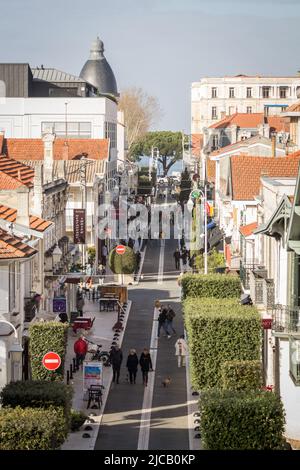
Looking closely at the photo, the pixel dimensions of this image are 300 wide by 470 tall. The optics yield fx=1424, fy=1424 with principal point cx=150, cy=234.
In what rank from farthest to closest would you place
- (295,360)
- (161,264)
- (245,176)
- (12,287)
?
(161,264)
(245,176)
(12,287)
(295,360)

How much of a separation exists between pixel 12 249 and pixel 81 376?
8762mm

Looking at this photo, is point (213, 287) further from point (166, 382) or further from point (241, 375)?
point (241, 375)

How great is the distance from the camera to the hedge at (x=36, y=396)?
28297 mm

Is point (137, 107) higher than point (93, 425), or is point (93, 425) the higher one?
point (137, 107)

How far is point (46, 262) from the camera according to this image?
48781 mm

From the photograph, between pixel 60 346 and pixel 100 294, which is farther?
pixel 100 294

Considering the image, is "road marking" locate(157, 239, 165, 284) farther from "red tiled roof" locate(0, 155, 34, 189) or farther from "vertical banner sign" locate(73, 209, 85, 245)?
"red tiled roof" locate(0, 155, 34, 189)

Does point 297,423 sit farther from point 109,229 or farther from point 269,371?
point 109,229

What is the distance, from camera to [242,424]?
27.3 meters

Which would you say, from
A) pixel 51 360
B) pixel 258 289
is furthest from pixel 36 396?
pixel 258 289

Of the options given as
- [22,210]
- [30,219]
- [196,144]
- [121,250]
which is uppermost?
[196,144]

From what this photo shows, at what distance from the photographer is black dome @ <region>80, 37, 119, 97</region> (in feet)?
589
